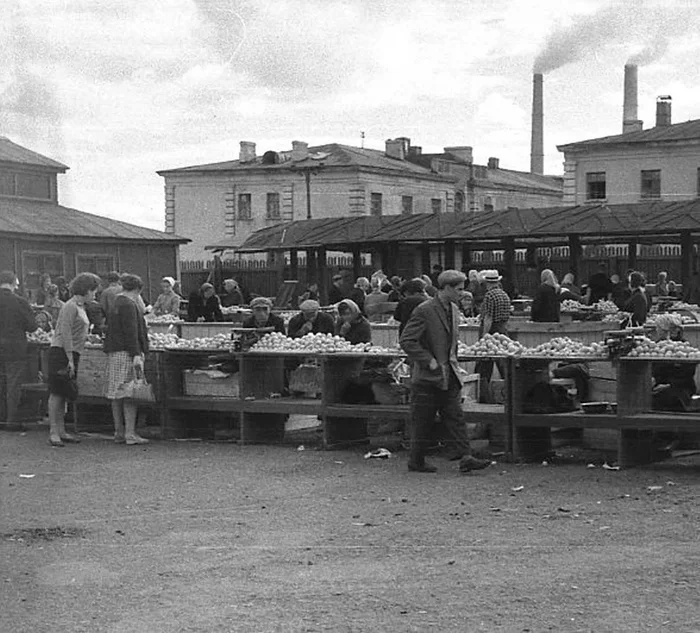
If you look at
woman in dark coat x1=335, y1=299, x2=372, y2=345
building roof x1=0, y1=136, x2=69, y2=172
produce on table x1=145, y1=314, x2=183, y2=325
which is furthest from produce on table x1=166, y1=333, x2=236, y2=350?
building roof x1=0, y1=136, x2=69, y2=172

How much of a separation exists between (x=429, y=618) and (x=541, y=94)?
93.4 feet

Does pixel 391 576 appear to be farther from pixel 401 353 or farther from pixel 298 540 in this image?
pixel 401 353

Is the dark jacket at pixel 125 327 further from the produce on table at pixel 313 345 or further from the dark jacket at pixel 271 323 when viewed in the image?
the dark jacket at pixel 271 323

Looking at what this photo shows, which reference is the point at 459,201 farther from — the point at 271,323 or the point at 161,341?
the point at 161,341

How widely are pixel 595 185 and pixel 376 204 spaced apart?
9.10m

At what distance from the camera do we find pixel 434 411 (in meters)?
11.2

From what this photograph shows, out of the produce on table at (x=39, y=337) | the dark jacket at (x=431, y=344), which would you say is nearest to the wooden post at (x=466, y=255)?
the produce on table at (x=39, y=337)

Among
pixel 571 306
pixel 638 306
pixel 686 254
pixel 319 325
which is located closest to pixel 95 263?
pixel 686 254

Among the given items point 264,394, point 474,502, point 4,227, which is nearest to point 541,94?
point 4,227

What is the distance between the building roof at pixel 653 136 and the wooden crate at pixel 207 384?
135 feet

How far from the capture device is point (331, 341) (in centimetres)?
1311

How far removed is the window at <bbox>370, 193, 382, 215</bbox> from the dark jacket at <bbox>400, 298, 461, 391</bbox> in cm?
4036

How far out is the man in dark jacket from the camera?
14.4m

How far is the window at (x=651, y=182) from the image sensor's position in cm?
5331
